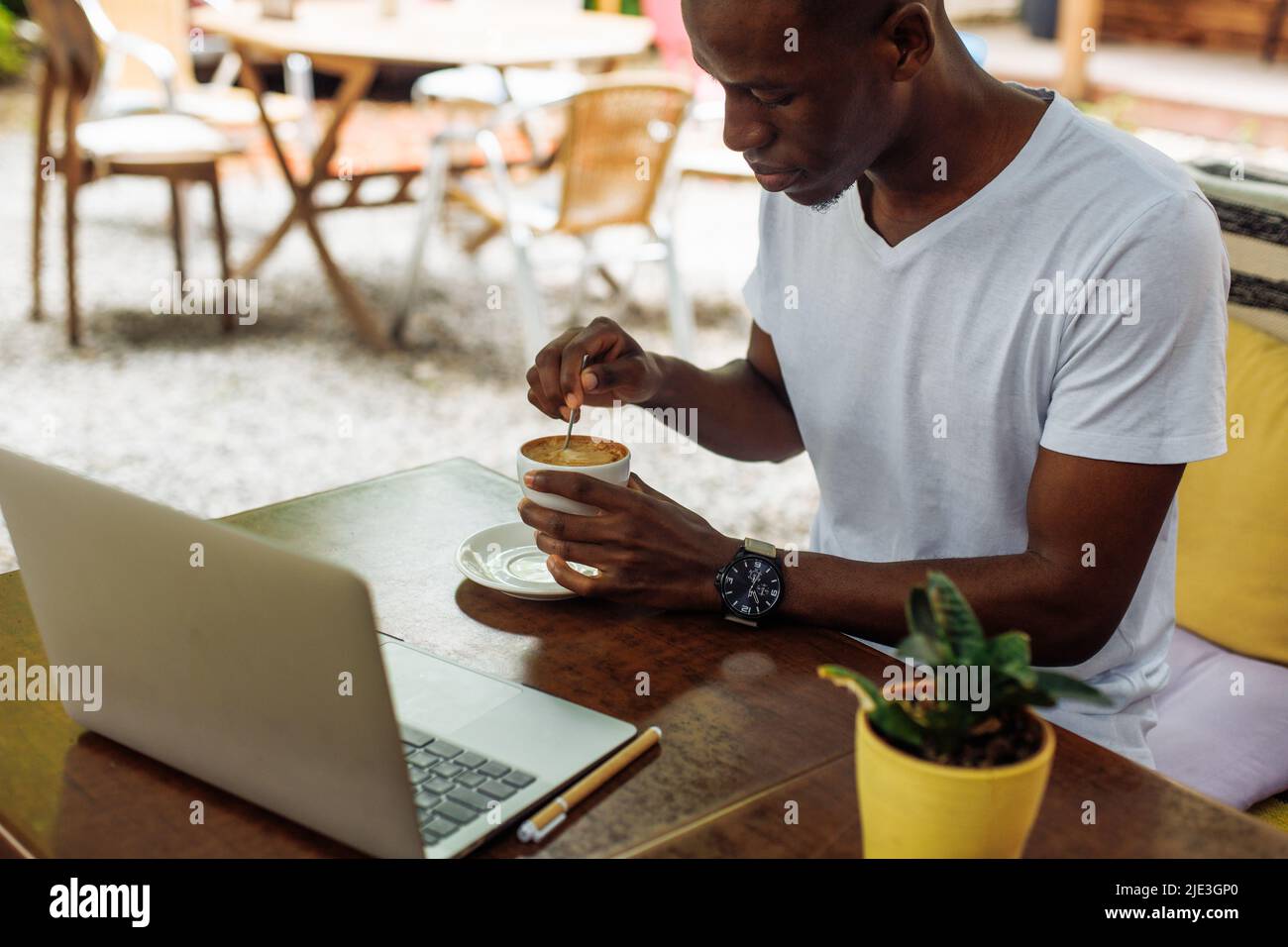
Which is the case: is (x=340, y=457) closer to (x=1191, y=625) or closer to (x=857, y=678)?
(x=1191, y=625)

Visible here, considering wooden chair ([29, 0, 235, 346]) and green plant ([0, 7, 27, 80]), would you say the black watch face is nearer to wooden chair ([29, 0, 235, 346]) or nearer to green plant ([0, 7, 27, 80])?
wooden chair ([29, 0, 235, 346])

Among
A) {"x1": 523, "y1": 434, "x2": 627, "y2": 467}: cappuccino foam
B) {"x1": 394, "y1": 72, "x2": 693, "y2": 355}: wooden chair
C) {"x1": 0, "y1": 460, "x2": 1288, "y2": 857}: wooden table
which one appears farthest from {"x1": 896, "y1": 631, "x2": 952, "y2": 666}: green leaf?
{"x1": 394, "y1": 72, "x2": 693, "y2": 355}: wooden chair

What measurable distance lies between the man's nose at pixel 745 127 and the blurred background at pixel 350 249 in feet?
5.98

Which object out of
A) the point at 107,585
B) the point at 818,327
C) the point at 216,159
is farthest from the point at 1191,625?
the point at 216,159

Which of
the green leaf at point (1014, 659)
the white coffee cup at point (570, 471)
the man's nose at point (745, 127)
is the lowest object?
the white coffee cup at point (570, 471)

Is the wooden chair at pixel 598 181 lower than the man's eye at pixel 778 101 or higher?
lower

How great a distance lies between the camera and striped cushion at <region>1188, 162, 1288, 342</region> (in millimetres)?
1770

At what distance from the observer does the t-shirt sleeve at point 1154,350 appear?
4.06ft

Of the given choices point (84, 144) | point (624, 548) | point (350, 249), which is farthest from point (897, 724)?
point (350, 249)

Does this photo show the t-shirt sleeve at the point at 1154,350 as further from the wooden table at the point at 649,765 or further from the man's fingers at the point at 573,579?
the man's fingers at the point at 573,579

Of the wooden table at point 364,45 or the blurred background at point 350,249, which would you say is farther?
the wooden table at point 364,45

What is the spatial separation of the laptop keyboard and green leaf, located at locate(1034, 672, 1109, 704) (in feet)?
1.33

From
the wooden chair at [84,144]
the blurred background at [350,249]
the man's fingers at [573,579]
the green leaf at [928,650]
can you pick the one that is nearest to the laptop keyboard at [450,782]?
the man's fingers at [573,579]
